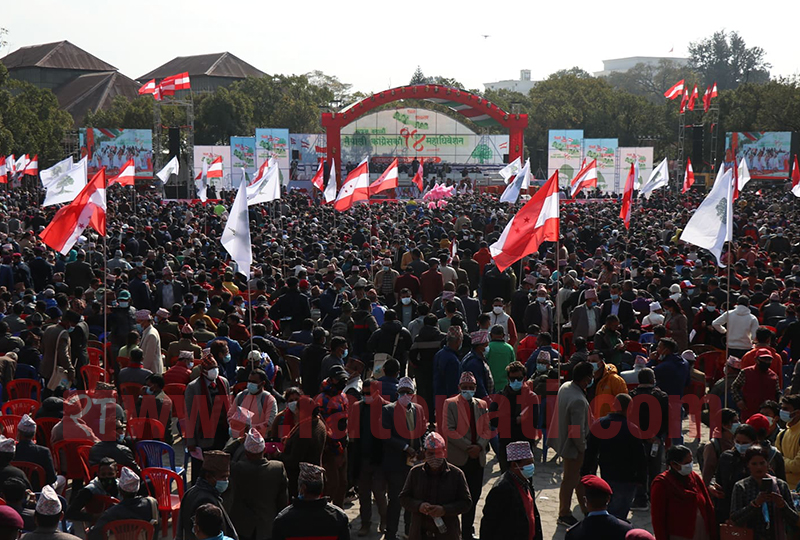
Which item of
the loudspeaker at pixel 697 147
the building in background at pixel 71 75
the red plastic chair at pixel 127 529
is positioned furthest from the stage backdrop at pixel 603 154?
the building in background at pixel 71 75

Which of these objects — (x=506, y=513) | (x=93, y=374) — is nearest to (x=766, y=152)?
(x=93, y=374)

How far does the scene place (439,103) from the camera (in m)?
49.9

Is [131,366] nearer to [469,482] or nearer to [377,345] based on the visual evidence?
[377,345]

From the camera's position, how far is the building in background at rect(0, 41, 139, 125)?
99125mm

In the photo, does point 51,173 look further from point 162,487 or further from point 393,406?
point 393,406

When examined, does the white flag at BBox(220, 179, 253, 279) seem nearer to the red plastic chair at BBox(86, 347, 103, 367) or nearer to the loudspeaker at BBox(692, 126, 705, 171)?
the red plastic chair at BBox(86, 347, 103, 367)

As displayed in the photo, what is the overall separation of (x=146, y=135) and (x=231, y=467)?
48614mm

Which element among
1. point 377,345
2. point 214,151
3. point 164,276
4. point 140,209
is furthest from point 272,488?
point 214,151

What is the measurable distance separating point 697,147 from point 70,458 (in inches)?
1742

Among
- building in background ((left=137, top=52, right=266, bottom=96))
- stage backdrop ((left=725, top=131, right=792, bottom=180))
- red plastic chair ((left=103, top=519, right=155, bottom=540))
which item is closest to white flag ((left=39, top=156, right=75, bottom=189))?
red plastic chair ((left=103, top=519, right=155, bottom=540))

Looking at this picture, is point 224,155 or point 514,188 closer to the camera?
point 514,188

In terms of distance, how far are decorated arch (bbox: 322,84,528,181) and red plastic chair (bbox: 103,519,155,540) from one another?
4080 cm

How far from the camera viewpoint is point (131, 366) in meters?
8.77

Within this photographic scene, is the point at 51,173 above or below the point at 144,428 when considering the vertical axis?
above
